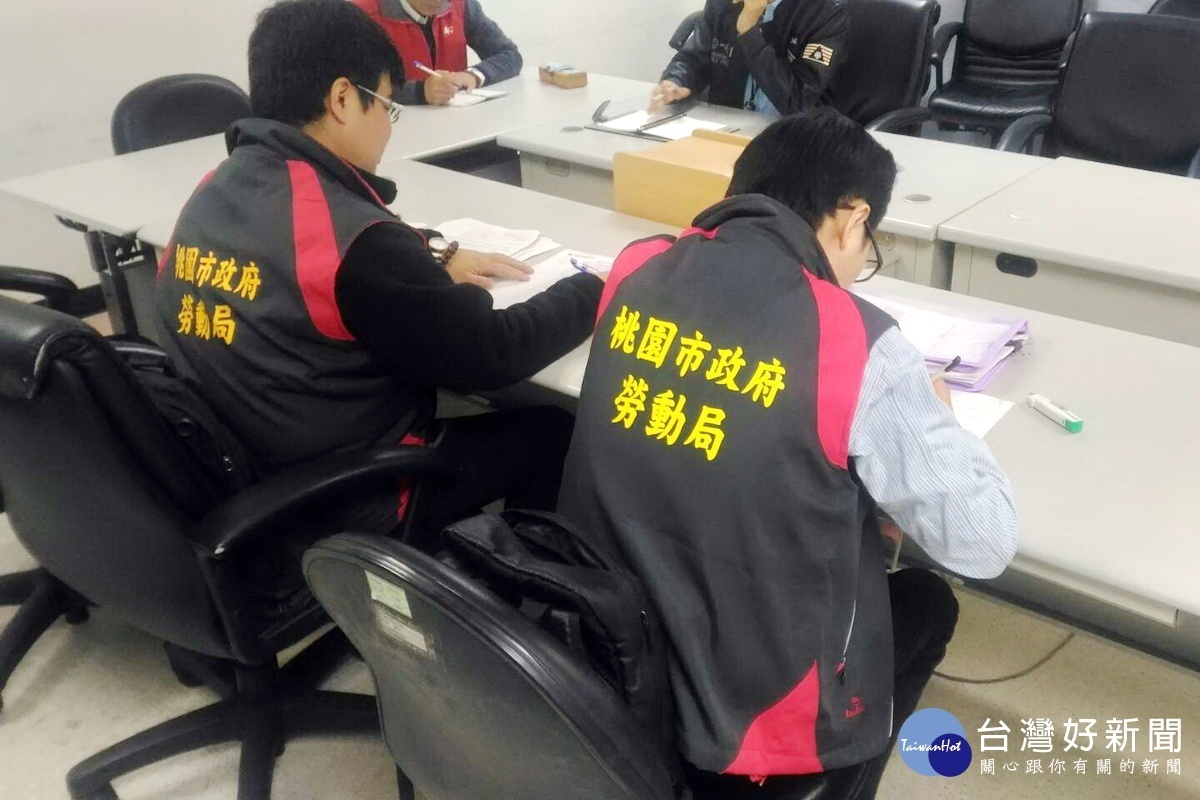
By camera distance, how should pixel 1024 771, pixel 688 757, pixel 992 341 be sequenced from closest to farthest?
pixel 688 757 → pixel 992 341 → pixel 1024 771

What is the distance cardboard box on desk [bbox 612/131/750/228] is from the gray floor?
90 centimetres

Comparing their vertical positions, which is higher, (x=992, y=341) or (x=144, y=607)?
(x=992, y=341)

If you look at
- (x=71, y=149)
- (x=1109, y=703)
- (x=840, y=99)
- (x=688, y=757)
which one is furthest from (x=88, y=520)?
(x=840, y=99)

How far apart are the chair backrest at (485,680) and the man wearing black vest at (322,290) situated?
49cm

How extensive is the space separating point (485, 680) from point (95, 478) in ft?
2.08

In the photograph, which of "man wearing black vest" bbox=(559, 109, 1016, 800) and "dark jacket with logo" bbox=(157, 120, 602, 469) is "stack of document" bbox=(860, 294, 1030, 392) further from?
"dark jacket with logo" bbox=(157, 120, 602, 469)

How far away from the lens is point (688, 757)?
3.37 feet

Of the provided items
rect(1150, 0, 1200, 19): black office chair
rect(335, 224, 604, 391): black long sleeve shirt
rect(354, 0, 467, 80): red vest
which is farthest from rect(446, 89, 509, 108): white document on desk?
rect(1150, 0, 1200, 19): black office chair

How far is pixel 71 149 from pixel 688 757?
2991 mm

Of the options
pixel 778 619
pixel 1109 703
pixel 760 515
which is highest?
pixel 760 515

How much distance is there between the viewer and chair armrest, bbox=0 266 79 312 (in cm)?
183

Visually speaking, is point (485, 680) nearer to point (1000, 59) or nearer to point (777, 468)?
point (777, 468)

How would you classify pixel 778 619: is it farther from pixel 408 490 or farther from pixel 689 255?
pixel 408 490

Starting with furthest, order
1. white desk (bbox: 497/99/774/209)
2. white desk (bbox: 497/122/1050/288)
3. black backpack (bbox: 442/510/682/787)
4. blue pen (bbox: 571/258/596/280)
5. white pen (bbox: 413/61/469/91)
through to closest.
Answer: white pen (bbox: 413/61/469/91) → white desk (bbox: 497/99/774/209) → white desk (bbox: 497/122/1050/288) → blue pen (bbox: 571/258/596/280) → black backpack (bbox: 442/510/682/787)
